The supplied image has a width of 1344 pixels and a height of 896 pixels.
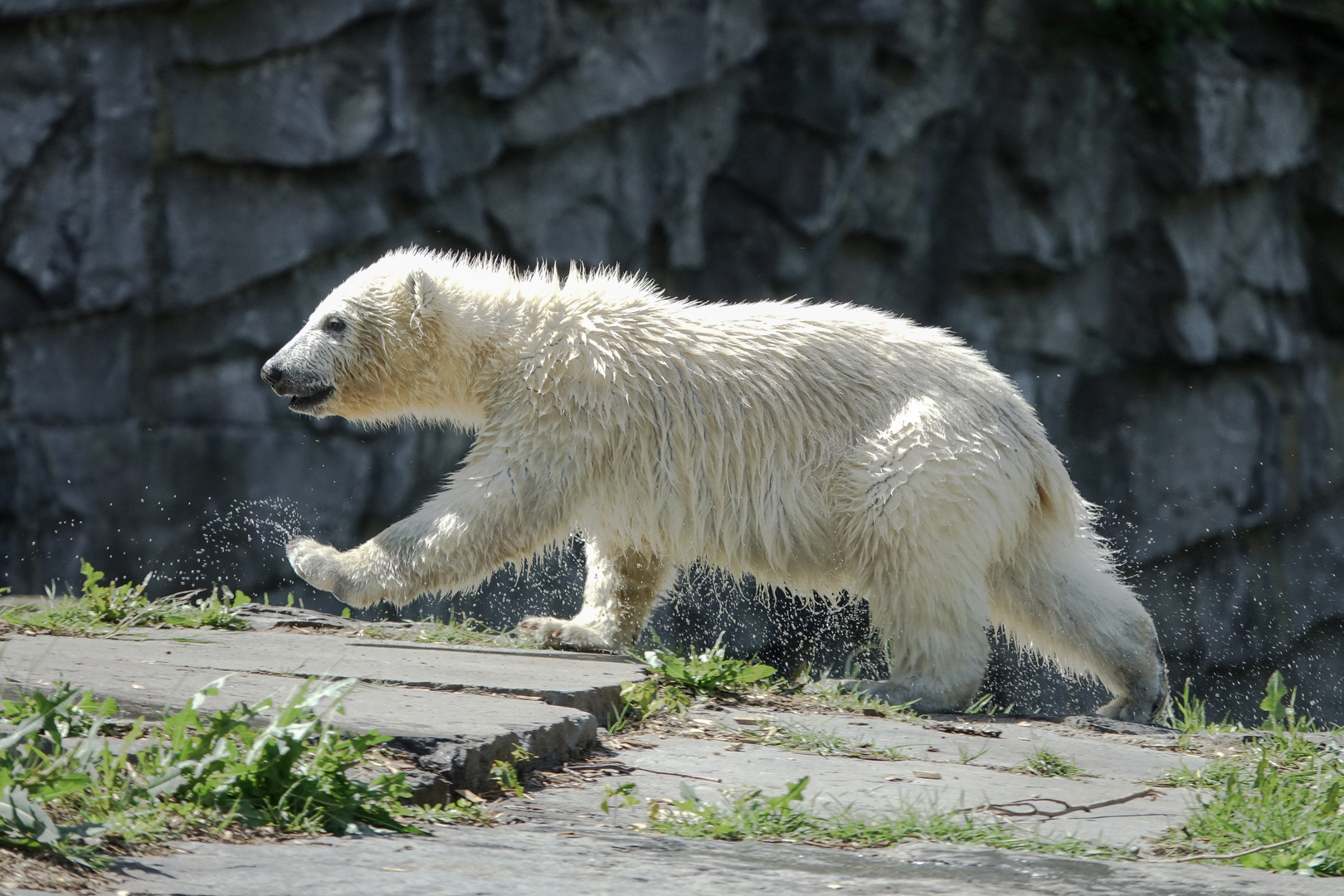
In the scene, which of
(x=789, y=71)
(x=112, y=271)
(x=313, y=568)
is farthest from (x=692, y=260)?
(x=313, y=568)

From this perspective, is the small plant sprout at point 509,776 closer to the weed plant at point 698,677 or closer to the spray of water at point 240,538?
the weed plant at point 698,677

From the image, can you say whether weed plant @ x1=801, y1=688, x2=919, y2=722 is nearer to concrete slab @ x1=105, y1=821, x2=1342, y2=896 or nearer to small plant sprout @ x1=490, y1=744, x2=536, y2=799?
small plant sprout @ x1=490, y1=744, x2=536, y2=799

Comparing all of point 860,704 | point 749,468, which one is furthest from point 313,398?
point 860,704

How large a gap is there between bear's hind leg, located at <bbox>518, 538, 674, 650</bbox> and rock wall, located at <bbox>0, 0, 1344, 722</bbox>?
589 cm

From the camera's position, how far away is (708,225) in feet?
39.3

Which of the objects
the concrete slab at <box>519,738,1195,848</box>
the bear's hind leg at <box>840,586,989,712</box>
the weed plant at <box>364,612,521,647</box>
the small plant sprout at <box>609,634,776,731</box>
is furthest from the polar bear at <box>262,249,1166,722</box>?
the concrete slab at <box>519,738,1195,848</box>

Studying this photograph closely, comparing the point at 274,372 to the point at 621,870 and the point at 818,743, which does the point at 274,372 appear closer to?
the point at 818,743

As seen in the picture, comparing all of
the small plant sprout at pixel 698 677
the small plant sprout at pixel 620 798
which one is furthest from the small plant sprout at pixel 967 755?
the small plant sprout at pixel 620 798

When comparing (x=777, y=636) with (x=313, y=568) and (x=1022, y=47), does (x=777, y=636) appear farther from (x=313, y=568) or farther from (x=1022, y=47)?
(x=313, y=568)

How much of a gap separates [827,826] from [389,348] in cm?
261

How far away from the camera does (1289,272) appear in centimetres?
1318

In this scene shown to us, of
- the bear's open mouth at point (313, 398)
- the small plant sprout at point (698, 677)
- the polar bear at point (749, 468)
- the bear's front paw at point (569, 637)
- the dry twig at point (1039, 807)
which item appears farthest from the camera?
the bear's open mouth at point (313, 398)

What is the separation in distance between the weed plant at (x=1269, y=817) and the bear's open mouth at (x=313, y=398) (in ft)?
9.56

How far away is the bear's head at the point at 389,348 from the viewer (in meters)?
4.54
